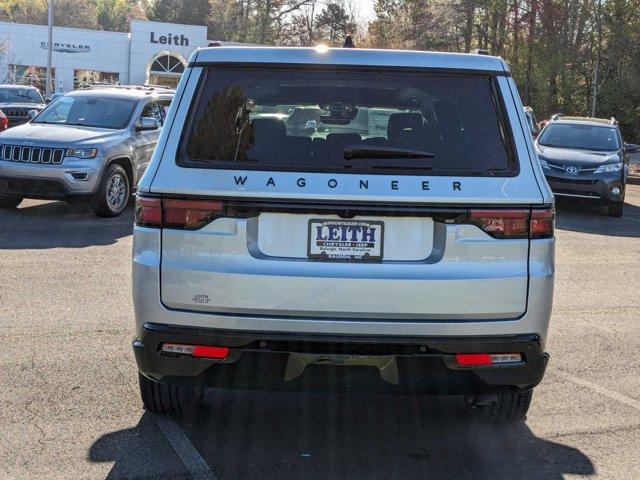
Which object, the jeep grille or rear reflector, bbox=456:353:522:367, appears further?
the jeep grille

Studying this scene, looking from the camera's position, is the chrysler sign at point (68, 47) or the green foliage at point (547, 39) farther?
the chrysler sign at point (68, 47)

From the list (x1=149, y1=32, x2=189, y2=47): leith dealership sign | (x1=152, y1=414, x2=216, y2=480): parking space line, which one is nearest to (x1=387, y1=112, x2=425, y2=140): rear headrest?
(x1=152, y1=414, x2=216, y2=480): parking space line

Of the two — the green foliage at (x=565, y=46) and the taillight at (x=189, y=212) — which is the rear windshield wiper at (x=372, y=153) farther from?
the green foliage at (x=565, y=46)

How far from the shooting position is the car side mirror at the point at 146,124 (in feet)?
40.5

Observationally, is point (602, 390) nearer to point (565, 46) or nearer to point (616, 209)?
point (616, 209)

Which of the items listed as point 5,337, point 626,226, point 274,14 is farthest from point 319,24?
point 5,337

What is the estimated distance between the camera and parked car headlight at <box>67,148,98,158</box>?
1170cm

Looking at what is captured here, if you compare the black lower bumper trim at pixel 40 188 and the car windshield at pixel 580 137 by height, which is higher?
the car windshield at pixel 580 137

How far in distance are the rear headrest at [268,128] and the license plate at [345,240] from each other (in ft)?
1.64

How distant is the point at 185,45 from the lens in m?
57.6

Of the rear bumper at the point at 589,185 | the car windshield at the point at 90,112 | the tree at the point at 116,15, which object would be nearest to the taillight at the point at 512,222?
the car windshield at the point at 90,112

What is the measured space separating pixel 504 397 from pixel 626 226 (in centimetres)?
1044

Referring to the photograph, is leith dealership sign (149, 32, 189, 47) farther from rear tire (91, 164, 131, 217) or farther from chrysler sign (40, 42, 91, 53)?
rear tire (91, 164, 131, 217)

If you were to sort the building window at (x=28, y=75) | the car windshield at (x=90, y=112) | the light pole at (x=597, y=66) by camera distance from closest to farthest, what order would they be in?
the car windshield at (x=90, y=112)
the light pole at (x=597, y=66)
the building window at (x=28, y=75)
